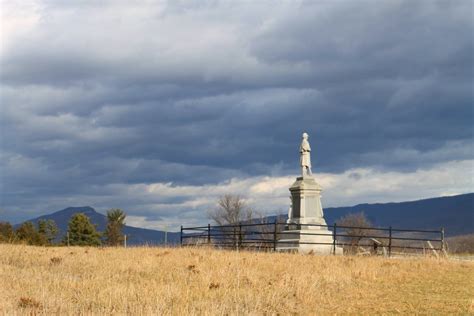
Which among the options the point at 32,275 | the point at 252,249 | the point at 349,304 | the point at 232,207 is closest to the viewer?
the point at 349,304

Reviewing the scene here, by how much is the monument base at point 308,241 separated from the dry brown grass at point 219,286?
11.0m

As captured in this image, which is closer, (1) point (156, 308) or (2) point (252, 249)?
(1) point (156, 308)

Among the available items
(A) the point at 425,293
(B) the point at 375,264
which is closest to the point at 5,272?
(A) the point at 425,293

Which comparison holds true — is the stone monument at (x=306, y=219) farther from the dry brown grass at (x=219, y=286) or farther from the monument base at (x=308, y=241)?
the dry brown grass at (x=219, y=286)

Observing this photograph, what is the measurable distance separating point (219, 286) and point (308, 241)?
19851 millimetres

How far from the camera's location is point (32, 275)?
49.9 ft

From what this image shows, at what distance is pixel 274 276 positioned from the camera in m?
16.9

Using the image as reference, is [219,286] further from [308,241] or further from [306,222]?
[306,222]

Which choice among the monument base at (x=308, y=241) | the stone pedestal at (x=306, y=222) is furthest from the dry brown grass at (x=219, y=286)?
the stone pedestal at (x=306, y=222)

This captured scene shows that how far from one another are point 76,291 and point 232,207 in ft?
218

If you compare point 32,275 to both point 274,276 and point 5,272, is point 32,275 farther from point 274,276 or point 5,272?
point 274,276

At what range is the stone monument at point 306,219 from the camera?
3331 cm

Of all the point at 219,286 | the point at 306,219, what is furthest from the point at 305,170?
the point at 219,286

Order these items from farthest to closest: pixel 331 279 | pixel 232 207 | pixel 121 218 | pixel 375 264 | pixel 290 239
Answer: pixel 121 218 → pixel 232 207 → pixel 290 239 → pixel 375 264 → pixel 331 279
